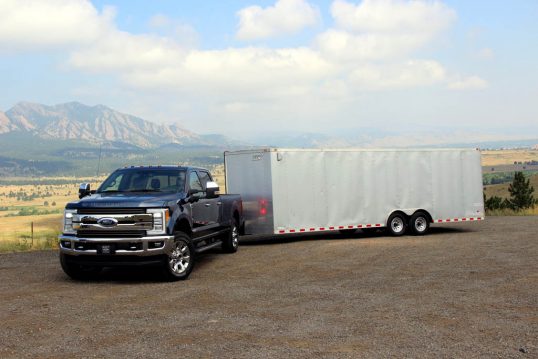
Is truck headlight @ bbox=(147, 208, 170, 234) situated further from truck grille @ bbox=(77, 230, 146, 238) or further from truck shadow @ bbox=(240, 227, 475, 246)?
truck shadow @ bbox=(240, 227, 475, 246)

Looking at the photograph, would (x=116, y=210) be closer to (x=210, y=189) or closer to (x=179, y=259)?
(x=179, y=259)

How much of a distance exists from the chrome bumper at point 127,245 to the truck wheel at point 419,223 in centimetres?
1060

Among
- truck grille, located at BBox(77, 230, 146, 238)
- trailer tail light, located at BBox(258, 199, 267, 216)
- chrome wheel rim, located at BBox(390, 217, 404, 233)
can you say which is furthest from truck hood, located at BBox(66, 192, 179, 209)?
chrome wheel rim, located at BBox(390, 217, 404, 233)

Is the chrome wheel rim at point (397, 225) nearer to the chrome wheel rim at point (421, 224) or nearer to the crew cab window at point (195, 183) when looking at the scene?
the chrome wheel rim at point (421, 224)

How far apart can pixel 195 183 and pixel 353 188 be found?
7.11 metres

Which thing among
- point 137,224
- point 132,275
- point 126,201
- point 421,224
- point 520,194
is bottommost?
point 132,275

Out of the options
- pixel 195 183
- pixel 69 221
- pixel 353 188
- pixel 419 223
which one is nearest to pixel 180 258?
pixel 195 183

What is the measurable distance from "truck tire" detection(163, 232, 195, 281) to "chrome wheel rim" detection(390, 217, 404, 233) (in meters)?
9.24

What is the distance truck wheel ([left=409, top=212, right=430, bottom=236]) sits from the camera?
19.2m

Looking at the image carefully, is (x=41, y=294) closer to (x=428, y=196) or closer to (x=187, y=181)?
(x=187, y=181)

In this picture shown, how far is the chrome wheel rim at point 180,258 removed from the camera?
11134mm

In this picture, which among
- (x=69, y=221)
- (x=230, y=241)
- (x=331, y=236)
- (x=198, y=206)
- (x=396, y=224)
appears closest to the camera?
(x=69, y=221)

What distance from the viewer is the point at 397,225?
19156 millimetres

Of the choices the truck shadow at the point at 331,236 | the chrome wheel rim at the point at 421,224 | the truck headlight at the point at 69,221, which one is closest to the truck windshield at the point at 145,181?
the truck headlight at the point at 69,221
